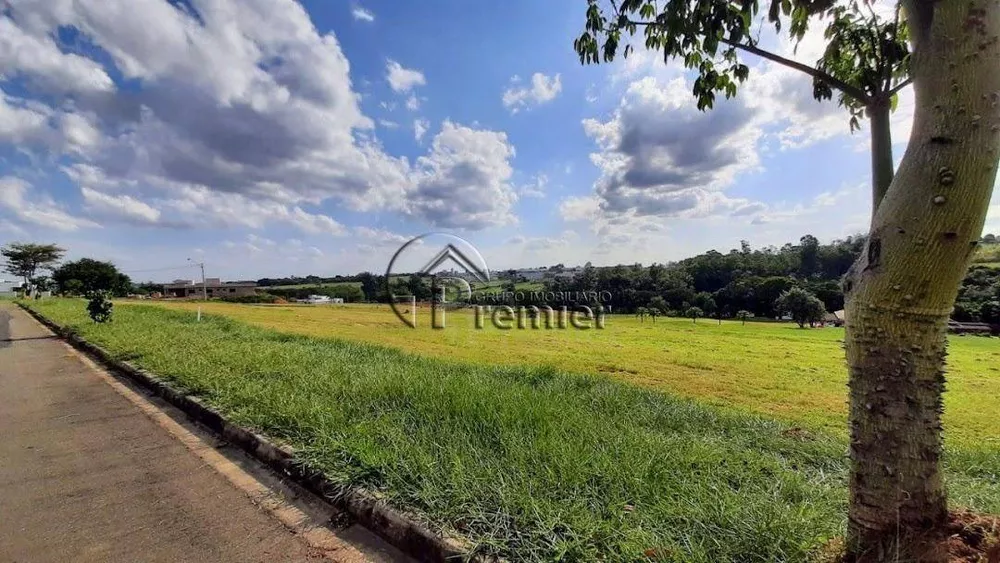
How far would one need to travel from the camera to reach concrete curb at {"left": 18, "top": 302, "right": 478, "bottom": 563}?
7.18ft

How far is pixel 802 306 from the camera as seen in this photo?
47938mm

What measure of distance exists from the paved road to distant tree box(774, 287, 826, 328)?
175 ft

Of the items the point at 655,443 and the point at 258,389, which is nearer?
the point at 655,443

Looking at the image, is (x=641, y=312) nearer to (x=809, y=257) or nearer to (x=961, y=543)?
(x=809, y=257)

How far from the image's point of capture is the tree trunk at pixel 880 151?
1.95 m

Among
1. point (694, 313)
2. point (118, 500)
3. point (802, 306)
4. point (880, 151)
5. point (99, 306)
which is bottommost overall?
point (694, 313)

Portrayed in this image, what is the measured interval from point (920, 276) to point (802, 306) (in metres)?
55.3

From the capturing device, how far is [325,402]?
13.8ft

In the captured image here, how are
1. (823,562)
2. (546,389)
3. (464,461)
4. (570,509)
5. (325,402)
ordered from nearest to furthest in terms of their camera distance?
(823,562) < (570,509) < (464,461) < (325,402) < (546,389)

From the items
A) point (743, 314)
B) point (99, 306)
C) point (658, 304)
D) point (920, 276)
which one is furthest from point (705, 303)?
point (920, 276)

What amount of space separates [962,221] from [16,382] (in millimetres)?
9925

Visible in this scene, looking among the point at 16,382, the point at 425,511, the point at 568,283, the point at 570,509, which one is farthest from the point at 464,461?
the point at 568,283

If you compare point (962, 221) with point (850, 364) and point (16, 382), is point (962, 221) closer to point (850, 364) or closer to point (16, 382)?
point (850, 364)

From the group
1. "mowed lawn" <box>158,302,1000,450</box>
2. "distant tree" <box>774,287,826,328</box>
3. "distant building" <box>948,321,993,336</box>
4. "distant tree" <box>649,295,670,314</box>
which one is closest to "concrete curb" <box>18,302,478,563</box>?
"mowed lawn" <box>158,302,1000,450</box>
